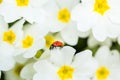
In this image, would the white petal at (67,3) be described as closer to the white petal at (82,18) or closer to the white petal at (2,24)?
the white petal at (82,18)

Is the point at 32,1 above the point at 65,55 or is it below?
above

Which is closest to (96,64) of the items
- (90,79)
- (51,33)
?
(90,79)

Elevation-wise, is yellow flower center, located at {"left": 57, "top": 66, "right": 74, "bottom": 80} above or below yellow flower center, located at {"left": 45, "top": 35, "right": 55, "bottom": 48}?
below

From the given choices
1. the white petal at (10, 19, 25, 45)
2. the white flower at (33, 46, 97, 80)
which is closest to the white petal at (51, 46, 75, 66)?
the white flower at (33, 46, 97, 80)

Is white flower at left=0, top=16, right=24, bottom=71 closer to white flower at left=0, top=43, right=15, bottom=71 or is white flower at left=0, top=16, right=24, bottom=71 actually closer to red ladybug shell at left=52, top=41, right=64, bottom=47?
white flower at left=0, top=43, right=15, bottom=71

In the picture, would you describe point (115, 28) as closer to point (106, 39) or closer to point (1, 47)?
point (106, 39)
